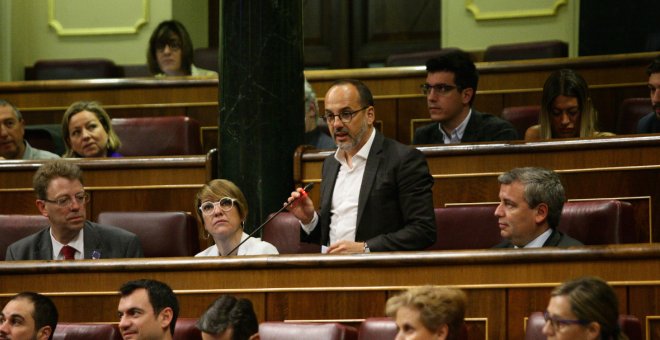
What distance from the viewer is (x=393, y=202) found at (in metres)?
2.22

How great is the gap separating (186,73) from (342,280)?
1.62m

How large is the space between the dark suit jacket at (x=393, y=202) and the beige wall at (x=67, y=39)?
7.77 ft

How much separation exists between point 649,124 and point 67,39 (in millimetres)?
2510

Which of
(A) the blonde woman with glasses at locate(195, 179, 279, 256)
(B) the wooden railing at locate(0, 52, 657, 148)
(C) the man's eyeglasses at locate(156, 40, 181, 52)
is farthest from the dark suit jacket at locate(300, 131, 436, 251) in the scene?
(C) the man's eyeglasses at locate(156, 40, 181, 52)

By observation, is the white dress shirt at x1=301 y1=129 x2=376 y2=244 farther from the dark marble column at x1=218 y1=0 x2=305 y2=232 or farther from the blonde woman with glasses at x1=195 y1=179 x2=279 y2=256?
the dark marble column at x1=218 y1=0 x2=305 y2=232

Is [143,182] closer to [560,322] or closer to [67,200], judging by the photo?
[67,200]

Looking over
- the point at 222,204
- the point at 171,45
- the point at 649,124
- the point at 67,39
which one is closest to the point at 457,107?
the point at 649,124

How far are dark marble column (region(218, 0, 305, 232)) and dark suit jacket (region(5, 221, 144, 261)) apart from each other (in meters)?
0.31

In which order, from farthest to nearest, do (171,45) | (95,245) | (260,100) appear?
(171,45)
(260,100)
(95,245)

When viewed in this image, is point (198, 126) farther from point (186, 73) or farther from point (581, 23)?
point (581, 23)

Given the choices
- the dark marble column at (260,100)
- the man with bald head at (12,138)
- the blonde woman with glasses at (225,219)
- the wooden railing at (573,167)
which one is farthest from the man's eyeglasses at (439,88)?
the man with bald head at (12,138)

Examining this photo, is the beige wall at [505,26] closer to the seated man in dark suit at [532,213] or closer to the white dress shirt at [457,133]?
the white dress shirt at [457,133]

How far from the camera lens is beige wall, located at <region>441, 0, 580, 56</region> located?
13.7 feet

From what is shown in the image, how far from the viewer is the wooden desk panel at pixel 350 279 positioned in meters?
1.90
